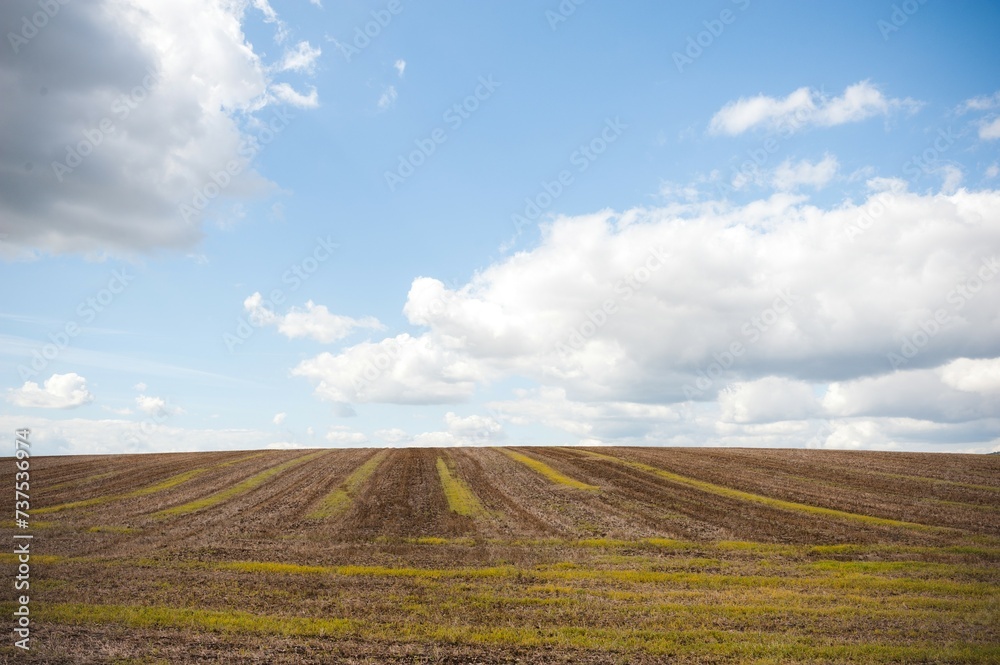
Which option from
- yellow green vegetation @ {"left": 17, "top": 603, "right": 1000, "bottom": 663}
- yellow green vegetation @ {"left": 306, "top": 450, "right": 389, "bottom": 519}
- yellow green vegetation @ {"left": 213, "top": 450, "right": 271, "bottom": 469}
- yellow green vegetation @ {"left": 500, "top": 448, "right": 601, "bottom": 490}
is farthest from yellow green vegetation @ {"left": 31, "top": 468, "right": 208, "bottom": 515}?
yellow green vegetation @ {"left": 500, "top": 448, "right": 601, "bottom": 490}

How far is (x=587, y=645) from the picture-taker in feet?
46.9

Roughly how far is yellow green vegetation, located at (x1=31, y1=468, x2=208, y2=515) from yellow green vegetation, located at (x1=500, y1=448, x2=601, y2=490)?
29686mm

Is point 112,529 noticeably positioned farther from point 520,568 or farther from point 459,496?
point 520,568

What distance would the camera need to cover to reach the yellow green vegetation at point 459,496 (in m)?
34.0

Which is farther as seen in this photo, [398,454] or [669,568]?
[398,454]

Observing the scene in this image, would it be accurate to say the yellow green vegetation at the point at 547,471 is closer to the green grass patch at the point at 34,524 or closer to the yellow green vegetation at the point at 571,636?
the yellow green vegetation at the point at 571,636

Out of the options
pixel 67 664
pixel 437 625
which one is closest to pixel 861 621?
pixel 437 625

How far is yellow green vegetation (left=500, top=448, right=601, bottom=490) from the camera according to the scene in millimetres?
42450

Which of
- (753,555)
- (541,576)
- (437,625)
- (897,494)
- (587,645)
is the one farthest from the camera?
(897,494)

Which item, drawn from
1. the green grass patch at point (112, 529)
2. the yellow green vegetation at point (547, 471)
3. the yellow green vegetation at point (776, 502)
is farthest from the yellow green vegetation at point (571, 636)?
the yellow green vegetation at point (547, 471)

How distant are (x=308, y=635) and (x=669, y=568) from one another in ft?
46.5

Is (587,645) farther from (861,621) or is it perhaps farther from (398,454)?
(398,454)

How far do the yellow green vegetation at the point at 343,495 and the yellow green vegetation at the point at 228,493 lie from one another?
6960mm

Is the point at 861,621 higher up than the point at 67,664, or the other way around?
the point at 67,664
